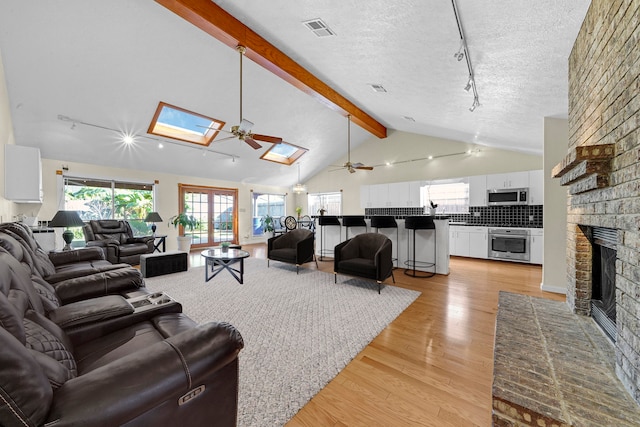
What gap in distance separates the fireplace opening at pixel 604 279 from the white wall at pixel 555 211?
5.49 ft

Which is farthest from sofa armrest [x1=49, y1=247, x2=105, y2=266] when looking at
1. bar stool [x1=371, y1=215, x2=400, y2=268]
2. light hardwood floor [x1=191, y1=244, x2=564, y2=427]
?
bar stool [x1=371, y1=215, x2=400, y2=268]

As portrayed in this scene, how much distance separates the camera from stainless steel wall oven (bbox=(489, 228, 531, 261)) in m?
5.39

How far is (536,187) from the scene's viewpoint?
18.0 ft

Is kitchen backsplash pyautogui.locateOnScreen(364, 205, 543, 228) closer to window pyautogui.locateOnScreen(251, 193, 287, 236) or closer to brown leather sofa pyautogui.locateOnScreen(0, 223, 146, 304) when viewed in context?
brown leather sofa pyautogui.locateOnScreen(0, 223, 146, 304)

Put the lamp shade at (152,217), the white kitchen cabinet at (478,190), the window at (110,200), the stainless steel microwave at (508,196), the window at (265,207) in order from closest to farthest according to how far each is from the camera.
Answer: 1. the stainless steel microwave at (508,196)
2. the window at (110,200)
3. the white kitchen cabinet at (478,190)
4. the lamp shade at (152,217)
5. the window at (265,207)

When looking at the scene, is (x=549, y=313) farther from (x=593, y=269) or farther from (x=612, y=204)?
(x=612, y=204)

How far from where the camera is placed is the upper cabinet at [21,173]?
3.62 metres

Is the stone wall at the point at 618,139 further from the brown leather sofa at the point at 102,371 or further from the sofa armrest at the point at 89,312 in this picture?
the sofa armrest at the point at 89,312

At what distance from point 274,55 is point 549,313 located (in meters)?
4.27

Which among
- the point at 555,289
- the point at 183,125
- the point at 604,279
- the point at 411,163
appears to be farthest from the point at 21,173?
the point at 411,163

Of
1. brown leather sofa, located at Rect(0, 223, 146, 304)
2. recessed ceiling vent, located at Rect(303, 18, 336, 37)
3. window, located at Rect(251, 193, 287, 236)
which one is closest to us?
brown leather sofa, located at Rect(0, 223, 146, 304)

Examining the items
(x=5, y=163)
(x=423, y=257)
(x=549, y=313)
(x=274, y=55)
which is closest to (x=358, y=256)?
(x=423, y=257)

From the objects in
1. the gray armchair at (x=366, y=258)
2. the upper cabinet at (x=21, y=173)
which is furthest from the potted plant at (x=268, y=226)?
the upper cabinet at (x=21, y=173)

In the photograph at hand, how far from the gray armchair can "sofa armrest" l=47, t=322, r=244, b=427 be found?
2.80 m
